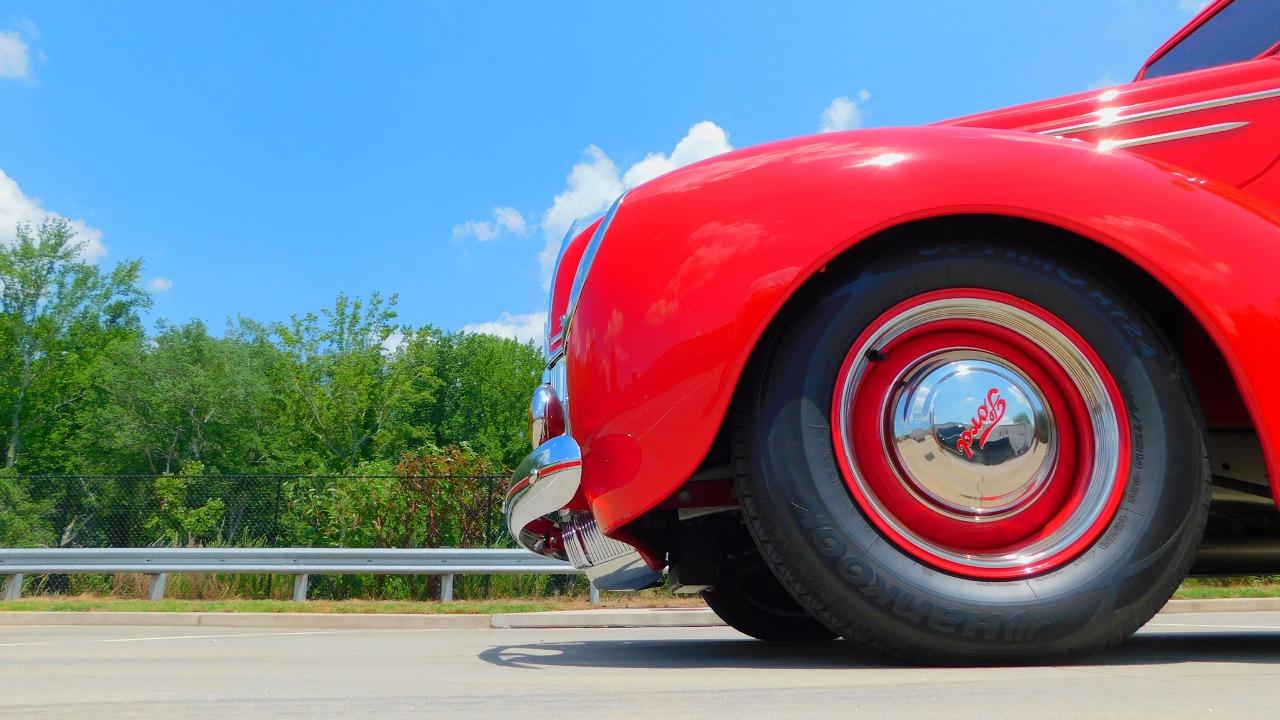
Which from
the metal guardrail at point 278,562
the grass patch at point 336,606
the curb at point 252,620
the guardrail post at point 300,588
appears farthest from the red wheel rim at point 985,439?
the guardrail post at point 300,588

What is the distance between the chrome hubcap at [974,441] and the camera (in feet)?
6.23

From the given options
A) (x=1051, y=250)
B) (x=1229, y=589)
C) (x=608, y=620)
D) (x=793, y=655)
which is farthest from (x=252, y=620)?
(x=1229, y=589)

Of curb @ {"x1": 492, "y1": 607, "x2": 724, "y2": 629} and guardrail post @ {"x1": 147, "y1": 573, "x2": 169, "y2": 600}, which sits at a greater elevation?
guardrail post @ {"x1": 147, "y1": 573, "x2": 169, "y2": 600}

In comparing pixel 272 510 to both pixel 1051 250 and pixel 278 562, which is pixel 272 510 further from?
pixel 1051 250

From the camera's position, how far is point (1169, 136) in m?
2.29

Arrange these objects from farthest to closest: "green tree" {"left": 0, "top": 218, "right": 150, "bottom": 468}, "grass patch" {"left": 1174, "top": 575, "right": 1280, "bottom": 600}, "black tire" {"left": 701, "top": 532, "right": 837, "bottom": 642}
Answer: "green tree" {"left": 0, "top": 218, "right": 150, "bottom": 468}, "grass patch" {"left": 1174, "top": 575, "right": 1280, "bottom": 600}, "black tire" {"left": 701, "top": 532, "right": 837, "bottom": 642}

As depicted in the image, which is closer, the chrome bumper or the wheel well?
the wheel well

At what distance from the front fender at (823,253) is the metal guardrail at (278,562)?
6.77 metres

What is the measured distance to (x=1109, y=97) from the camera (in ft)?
8.01

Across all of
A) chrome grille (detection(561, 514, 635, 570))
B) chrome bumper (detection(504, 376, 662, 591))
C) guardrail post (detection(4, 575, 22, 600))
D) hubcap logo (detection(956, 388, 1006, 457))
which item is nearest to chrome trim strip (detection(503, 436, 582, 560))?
chrome bumper (detection(504, 376, 662, 591))

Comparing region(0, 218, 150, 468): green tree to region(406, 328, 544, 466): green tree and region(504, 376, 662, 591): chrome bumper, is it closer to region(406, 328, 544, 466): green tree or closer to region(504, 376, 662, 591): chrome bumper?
region(406, 328, 544, 466): green tree

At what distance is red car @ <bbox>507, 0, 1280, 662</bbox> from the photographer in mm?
1841

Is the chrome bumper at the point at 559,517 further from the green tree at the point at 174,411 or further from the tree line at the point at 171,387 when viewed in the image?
the green tree at the point at 174,411

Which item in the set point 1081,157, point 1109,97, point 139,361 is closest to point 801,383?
point 1081,157
